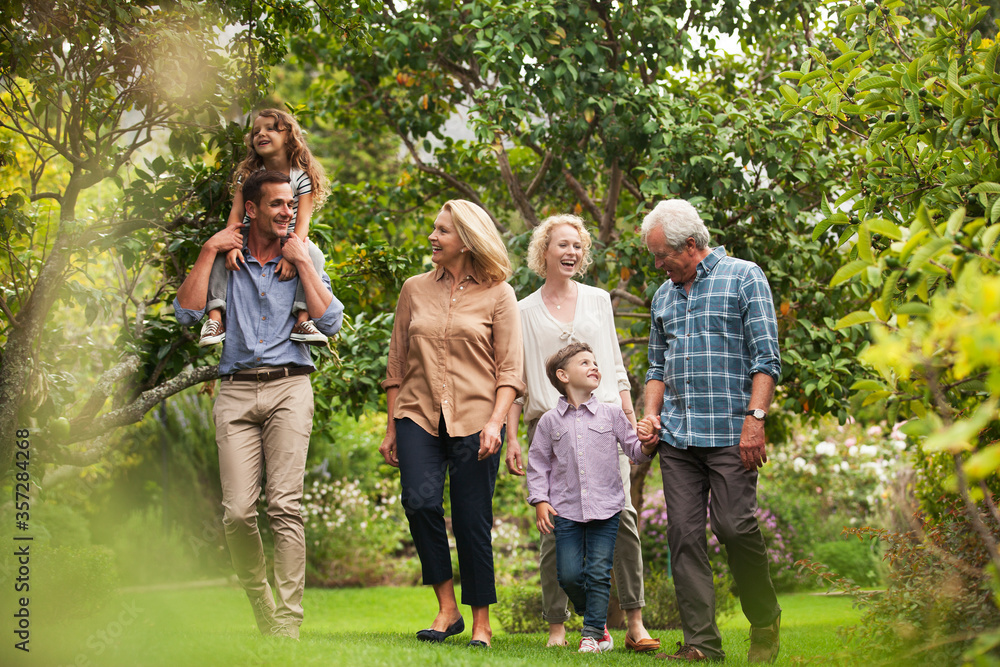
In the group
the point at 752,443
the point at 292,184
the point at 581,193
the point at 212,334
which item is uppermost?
the point at 581,193

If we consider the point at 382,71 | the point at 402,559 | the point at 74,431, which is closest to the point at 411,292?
the point at 74,431

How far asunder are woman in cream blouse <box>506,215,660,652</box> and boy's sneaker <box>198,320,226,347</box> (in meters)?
1.45

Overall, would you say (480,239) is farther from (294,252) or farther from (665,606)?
(665,606)

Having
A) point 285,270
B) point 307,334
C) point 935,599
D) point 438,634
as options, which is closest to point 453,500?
point 438,634

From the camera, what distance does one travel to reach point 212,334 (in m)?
3.63

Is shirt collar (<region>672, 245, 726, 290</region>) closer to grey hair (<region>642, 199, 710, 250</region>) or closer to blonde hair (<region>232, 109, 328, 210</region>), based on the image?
grey hair (<region>642, 199, 710, 250</region>)

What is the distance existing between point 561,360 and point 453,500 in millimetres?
860

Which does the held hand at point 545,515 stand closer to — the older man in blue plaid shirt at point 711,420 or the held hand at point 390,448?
the older man in blue plaid shirt at point 711,420

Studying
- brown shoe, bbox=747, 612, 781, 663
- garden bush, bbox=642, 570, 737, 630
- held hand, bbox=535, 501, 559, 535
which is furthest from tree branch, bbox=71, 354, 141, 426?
garden bush, bbox=642, 570, 737, 630

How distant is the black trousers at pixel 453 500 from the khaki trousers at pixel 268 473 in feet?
1.61

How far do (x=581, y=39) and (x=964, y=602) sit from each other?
4597mm

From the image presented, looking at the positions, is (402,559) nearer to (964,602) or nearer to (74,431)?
(74,431)

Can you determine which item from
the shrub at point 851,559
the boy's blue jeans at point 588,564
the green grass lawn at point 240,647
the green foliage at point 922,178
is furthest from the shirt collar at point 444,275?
the shrub at point 851,559

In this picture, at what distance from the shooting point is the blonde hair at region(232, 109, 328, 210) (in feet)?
13.3
